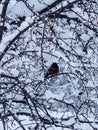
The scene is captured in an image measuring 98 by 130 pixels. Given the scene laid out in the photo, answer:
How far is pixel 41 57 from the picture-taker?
863cm

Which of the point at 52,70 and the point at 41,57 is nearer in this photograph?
the point at 41,57

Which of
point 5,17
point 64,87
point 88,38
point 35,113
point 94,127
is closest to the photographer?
point 5,17

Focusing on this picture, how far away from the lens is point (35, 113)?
8.90 meters

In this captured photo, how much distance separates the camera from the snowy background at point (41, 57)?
26.8ft

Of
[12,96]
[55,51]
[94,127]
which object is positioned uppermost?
[55,51]

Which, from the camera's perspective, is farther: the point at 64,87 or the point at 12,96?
the point at 64,87

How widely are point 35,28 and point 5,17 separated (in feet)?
1.91

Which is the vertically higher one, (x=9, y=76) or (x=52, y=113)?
(x=9, y=76)

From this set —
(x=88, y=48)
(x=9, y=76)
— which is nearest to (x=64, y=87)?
(x=88, y=48)

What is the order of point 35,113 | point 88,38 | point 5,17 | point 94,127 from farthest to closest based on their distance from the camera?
point 88,38 → point 94,127 → point 35,113 → point 5,17

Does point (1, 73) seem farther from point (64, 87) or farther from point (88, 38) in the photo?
point (64, 87)

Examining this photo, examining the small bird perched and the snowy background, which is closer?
the snowy background

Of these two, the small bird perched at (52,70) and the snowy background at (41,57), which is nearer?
the snowy background at (41,57)

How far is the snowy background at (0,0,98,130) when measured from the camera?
8164 mm
